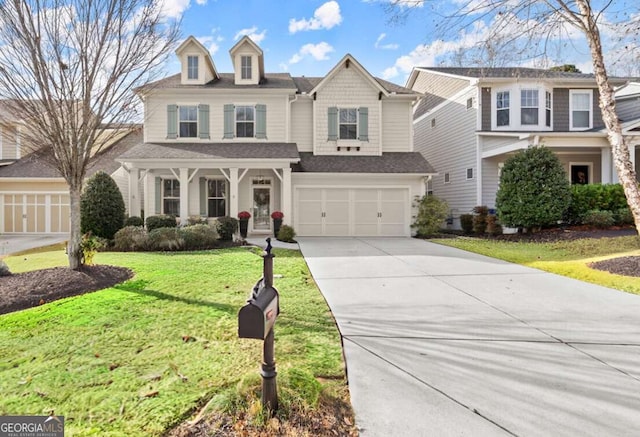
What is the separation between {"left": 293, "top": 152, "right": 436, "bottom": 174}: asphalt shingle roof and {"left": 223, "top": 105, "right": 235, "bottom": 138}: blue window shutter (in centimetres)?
313

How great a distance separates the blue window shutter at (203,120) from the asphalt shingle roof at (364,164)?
13.6 ft

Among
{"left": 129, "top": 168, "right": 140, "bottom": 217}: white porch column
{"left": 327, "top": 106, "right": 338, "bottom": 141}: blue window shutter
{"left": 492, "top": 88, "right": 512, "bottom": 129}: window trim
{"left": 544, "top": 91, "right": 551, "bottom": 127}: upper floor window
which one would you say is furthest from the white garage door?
{"left": 544, "top": 91, "right": 551, "bottom": 127}: upper floor window

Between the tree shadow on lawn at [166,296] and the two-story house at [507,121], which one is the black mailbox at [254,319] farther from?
the two-story house at [507,121]

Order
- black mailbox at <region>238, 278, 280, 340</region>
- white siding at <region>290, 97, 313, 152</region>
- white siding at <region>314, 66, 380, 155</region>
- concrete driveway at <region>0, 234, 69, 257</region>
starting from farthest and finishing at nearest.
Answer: white siding at <region>290, 97, 313, 152</region> → white siding at <region>314, 66, 380, 155</region> → concrete driveway at <region>0, 234, 69, 257</region> → black mailbox at <region>238, 278, 280, 340</region>

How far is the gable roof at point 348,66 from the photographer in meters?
15.7

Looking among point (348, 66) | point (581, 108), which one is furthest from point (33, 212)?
point (581, 108)

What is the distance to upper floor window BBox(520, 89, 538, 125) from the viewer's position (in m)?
15.9

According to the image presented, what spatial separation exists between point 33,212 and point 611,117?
21178 mm

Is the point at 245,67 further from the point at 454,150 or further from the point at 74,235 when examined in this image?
the point at 74,235

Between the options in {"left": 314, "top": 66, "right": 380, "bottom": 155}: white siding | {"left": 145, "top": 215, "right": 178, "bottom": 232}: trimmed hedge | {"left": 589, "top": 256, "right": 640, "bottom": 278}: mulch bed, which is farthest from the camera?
{"left": 314, "top": 66, "right": 380, "bottom": 155}: white siding

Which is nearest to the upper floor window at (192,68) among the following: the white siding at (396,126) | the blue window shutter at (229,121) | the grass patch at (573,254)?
the blue window shutter at (229,121)

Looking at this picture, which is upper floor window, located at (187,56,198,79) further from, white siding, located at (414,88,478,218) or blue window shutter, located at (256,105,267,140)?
white siding, located at (414,88,478,218)

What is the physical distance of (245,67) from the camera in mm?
16219

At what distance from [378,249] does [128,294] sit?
715 centimetres
